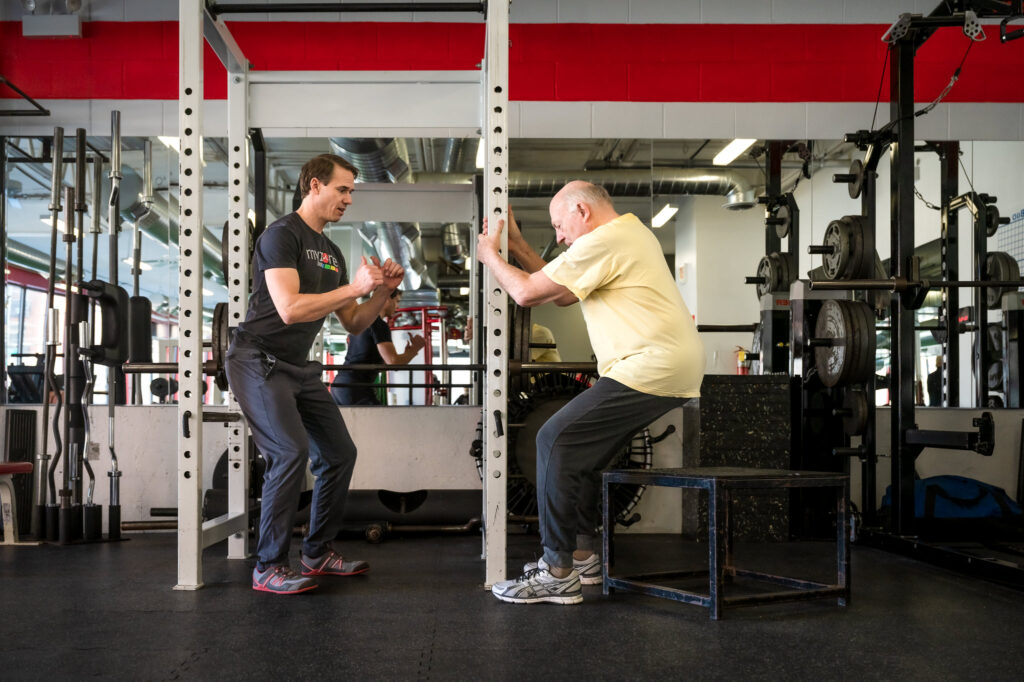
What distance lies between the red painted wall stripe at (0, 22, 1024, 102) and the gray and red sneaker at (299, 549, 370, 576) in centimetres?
302

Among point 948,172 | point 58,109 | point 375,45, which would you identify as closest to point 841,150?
point 948,172

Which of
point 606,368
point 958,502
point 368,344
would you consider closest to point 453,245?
point 368,344

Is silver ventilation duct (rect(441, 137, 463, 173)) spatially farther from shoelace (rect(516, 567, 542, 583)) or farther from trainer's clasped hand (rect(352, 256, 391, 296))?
shoelace (rect(516, 567, 542, 583))

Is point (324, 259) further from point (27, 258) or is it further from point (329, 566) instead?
point (27, 258)

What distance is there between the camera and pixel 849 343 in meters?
4.23

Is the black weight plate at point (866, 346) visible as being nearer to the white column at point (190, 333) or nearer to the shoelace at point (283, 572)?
the shoelace at point (283, 572)

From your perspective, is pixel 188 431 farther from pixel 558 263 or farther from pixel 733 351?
pixel 733 351

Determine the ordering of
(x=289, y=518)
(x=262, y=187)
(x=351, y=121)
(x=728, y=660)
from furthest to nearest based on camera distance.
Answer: (x=262, y=187) → (x=351, y=121) → (x=289, y=518) → (x=728, y=660)

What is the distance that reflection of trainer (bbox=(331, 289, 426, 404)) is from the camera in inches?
189

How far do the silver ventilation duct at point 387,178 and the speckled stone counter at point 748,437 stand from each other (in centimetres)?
213

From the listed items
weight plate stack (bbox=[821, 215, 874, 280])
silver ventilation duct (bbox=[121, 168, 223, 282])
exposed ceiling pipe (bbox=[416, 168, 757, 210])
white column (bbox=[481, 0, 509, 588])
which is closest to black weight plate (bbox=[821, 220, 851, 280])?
weight plate stack (bbox=[821, 215, 874, 280])

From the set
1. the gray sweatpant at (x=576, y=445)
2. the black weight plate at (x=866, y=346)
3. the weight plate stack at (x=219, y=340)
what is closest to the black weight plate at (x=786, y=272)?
Result: the black weight plate at (x=866, y=346)

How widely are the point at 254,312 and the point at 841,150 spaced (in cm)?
387

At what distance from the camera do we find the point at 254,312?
3238mm
